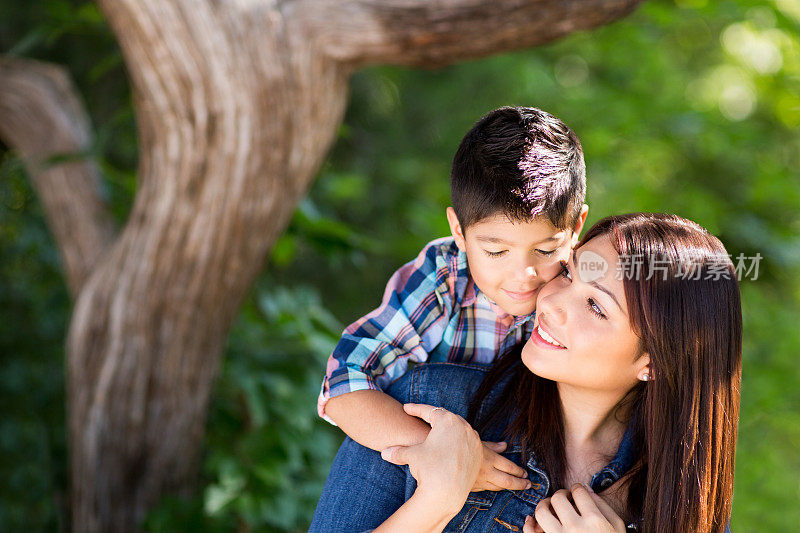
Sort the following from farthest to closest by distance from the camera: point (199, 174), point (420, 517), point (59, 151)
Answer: point (59, 151), point (199, 174), point (420, 517)

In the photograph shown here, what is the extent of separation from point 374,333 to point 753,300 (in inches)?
123

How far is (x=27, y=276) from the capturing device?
11.0ft

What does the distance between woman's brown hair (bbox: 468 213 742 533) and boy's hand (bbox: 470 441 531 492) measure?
0.06 metres

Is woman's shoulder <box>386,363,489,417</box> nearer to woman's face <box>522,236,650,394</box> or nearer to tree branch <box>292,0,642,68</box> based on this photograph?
woman's face <box>522,236,650,394</box>

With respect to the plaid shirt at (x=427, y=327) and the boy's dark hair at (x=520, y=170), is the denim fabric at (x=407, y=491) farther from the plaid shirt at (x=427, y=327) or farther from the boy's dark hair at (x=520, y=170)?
the boy's dark hair at (x=520, y=170)

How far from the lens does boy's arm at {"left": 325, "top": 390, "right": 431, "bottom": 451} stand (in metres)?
1.26

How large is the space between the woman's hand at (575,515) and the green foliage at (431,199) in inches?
56.2

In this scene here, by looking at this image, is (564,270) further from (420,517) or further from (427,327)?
(420,517)

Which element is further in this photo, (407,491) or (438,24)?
(438,24)

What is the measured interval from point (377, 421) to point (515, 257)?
1.21 feet

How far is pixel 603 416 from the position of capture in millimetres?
1357

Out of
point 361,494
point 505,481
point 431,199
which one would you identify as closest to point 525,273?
point 505,481

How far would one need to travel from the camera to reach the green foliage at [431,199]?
276 cm

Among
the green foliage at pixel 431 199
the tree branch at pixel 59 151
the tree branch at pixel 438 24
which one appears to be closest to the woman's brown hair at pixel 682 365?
the tree branch at pixel 438 24
